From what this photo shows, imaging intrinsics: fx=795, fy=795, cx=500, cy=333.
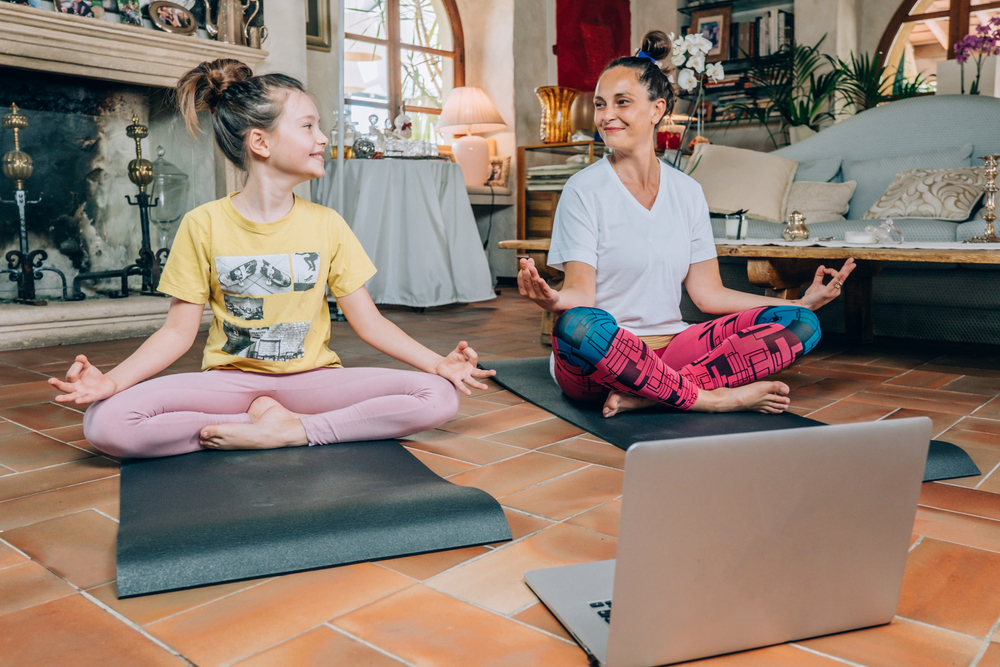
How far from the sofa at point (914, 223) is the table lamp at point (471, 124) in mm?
1930

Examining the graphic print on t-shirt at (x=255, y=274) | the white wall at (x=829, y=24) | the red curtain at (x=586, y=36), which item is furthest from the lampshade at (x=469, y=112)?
the graphic print on t-shirt at (x=255, y=274)

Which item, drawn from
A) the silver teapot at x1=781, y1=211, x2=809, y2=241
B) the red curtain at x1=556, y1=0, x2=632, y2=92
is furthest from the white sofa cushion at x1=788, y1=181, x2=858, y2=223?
the red curtain at x1=556, y1=0, x2=632, y2=92

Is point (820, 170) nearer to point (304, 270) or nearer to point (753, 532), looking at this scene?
point (304, 270)

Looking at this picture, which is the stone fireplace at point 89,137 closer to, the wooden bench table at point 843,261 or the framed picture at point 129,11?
the framed picture at point 129,11

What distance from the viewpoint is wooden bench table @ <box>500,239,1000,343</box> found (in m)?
2.09

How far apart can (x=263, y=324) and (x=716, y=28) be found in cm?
507

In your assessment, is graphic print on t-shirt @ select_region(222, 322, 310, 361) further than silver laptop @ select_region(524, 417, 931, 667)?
Yes

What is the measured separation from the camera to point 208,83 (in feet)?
5.11

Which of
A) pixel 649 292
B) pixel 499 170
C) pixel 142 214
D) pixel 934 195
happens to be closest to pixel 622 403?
pixel 649 292

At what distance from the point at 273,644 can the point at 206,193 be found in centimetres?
330

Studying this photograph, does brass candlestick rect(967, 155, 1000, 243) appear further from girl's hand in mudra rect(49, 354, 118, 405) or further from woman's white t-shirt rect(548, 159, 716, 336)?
girl's hand in mudra rect(49, 354, 118, 405)

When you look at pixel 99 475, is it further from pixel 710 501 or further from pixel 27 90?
pixel 27 90

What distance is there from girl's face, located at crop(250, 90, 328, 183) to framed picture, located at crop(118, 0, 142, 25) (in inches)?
87.8

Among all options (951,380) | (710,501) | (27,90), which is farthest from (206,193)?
(710,501)
